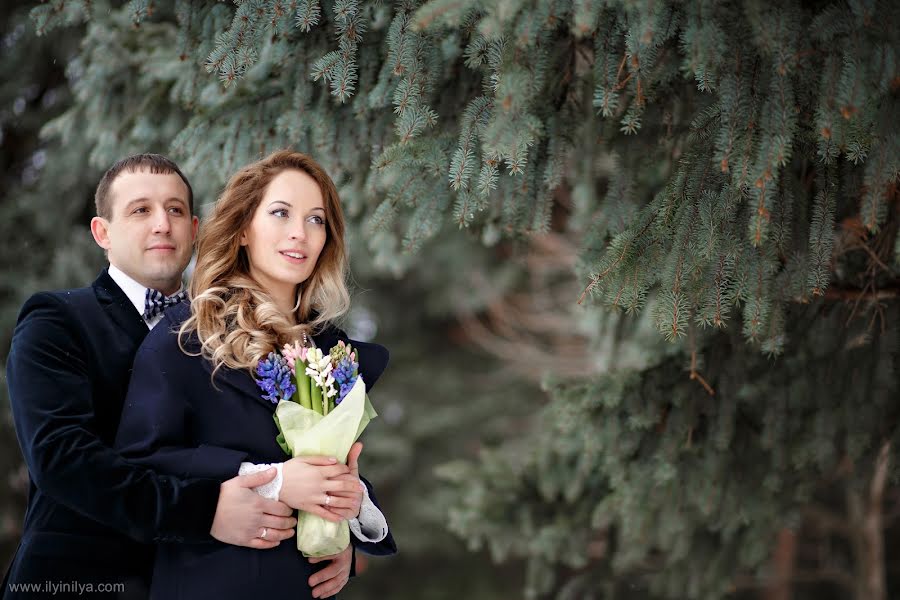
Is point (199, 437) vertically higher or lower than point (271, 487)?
higher

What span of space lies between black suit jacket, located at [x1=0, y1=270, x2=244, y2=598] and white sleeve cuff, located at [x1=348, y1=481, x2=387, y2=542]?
1.35 ft

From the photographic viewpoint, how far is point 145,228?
8.43ft

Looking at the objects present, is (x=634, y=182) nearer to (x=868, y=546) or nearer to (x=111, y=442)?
(x=111, y=442)

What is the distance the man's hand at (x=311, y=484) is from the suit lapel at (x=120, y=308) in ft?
2.05

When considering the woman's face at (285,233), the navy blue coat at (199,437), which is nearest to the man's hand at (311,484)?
the navy blue coat at (199,437)

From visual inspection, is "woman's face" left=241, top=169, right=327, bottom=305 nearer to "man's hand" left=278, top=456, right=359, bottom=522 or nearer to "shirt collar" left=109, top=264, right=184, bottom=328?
"shirt collar" left=109, top=264, right=184, bottom=328

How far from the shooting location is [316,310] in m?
2.67

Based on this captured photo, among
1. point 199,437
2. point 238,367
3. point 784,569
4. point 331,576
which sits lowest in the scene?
point 331,576

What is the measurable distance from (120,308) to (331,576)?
944mm

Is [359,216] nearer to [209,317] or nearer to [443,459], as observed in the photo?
[209,317]

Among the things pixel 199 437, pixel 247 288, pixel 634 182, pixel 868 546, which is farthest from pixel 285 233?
pixel 868 546

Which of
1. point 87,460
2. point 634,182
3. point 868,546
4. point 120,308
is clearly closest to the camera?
point 87,460

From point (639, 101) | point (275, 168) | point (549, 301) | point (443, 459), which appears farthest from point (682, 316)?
point (443, 459)

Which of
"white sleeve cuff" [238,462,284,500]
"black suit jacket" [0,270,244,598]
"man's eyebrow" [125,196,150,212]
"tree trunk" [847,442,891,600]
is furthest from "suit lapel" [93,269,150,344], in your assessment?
"tree trunk" [847,442,891,600]
